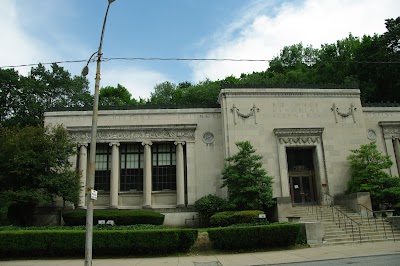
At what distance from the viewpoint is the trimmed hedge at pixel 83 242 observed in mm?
15984

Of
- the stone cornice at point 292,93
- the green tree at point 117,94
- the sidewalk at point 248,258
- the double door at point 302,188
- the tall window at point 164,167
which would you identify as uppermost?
the green tree at point 117,94

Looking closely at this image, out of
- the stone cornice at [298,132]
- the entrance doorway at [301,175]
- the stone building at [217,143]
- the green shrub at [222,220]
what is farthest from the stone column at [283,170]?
the green shrub at [222,220]

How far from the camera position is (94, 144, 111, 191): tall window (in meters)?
28.8

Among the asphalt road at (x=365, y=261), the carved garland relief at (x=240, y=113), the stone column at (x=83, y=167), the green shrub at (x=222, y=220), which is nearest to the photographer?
the asphalt road at (x=365, y=261)

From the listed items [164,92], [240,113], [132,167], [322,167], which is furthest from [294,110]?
[164,92]

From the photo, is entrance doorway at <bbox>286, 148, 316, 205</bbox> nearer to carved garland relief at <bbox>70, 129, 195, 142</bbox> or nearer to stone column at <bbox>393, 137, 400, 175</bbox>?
stone column at <bbox>393, 137, 400, 175</bbox>

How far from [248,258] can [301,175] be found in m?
14.9

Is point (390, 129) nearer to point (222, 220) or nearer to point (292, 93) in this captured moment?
point (292, 93)

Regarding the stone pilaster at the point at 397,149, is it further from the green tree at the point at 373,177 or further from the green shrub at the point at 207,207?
the green shrub at the point at 207,207

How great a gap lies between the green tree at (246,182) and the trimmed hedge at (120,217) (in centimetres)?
557

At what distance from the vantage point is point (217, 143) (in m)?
29.0

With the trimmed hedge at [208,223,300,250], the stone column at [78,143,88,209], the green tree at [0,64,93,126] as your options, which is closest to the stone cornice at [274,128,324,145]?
the trimmed hedge at [208,223,300,250]

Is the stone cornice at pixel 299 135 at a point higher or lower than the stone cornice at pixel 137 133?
lower

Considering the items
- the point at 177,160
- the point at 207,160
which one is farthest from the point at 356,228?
the point at 177,160
